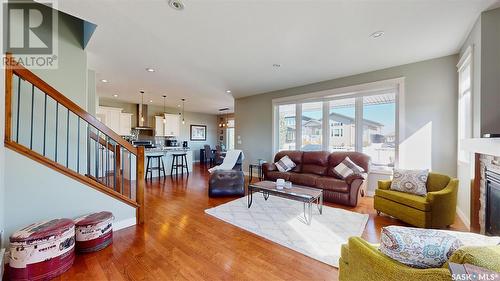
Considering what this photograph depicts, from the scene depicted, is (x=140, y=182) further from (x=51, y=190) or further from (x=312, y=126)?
(x=312, y=126)

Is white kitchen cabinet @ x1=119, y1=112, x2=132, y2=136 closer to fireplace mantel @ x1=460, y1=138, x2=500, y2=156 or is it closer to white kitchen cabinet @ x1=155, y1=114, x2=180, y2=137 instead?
white kitchen cabinet @ x1=155, y1=114, x2=180, y2=137

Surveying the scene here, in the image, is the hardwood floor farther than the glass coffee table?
No

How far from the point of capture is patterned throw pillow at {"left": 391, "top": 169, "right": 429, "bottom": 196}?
113 inches

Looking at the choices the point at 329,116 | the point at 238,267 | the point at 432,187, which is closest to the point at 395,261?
the point at 238,267

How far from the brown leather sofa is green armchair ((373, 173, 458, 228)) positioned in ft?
1.86

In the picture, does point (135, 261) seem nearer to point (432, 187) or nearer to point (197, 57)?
point (197, 57)

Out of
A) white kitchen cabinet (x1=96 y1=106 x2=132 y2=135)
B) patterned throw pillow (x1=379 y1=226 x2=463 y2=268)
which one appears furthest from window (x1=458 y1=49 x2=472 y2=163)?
white kitchen cabinet (x1=96 y1=106 x2=132 y2=135)

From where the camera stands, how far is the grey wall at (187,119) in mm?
7832

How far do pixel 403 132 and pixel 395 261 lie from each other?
3.62m

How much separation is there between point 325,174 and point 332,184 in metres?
0.69

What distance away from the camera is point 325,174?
4.39 m

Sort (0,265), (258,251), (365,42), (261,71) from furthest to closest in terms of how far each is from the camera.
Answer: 1. (261,71)
2. (365,42)
3. (258,251)
4. (0,265)

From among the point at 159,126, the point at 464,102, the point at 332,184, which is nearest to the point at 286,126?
the point at 332,184

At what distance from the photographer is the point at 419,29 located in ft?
8.27
